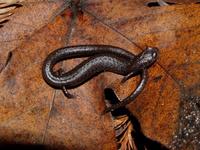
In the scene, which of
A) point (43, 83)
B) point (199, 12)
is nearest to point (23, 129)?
point (43, 83)

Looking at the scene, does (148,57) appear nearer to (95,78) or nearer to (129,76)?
(129,76)

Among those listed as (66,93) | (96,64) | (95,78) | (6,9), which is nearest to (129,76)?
(95,78)

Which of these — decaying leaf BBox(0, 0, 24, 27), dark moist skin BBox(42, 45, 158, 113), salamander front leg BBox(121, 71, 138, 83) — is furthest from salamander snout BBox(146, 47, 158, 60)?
decaying leaf BBox(0, 0, 24, 27)

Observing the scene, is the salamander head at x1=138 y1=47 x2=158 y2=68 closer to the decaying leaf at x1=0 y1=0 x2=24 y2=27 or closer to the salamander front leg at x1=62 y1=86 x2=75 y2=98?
the salamander front leg at x1=62 y1=86 x2=75 y2=98

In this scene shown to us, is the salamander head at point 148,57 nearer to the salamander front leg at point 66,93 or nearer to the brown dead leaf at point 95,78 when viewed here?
the brown dead leaf at point 95,78

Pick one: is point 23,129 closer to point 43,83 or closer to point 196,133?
point 43,83

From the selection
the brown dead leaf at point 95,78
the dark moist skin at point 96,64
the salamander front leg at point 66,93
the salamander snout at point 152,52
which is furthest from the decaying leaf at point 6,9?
the salamander snout at point 152,52
